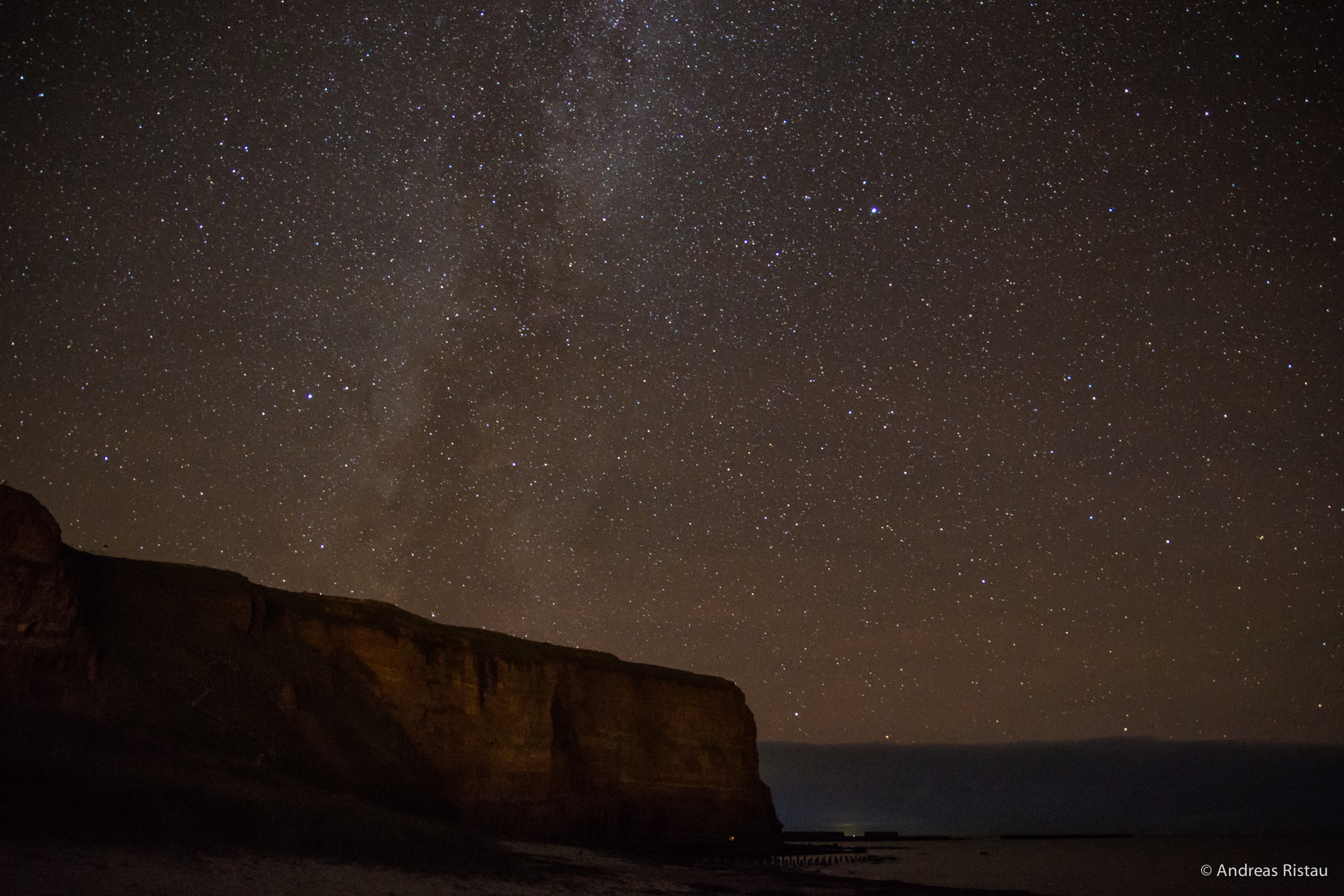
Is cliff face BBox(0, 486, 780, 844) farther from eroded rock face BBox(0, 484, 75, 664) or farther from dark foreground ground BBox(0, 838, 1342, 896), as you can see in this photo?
dark foreground ground BBox(0, 838, 1342, 896)

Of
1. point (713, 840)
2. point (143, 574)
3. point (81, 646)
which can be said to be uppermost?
point (143, 574)

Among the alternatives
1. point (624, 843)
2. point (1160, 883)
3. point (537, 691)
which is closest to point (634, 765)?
point (624, 843)

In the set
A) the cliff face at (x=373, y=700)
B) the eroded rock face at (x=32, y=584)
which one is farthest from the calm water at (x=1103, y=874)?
the eroded rock face at (x=32, y=584)

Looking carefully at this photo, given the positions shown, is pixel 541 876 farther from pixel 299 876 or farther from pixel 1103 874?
pixel 1103 874

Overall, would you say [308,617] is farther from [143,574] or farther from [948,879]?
[948,879]

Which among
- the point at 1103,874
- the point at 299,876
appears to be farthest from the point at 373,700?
the point at 1103,874

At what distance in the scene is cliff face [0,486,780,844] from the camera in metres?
24.5

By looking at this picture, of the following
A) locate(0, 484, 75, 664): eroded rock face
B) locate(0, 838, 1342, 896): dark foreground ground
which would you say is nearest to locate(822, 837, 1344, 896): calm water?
locate(0, 838, 1342, 896): dark foreground ground

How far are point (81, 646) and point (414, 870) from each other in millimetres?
12005

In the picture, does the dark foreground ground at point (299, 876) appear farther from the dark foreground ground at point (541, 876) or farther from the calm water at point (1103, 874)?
the calm water at point (1103, 874)

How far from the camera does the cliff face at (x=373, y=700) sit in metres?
24.5

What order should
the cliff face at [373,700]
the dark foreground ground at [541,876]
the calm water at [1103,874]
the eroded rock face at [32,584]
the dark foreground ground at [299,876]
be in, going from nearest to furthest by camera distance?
the dark foreground ground at [299,876]
the dark foreground ground at [541,876]
the eroded rock face at [32,584]
the cliff face at [373,700]
the calm water at [1103,874]

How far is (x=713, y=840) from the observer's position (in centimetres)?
5091

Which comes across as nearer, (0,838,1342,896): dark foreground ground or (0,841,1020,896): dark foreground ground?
(0,841,1020,896): dark foreground ground
